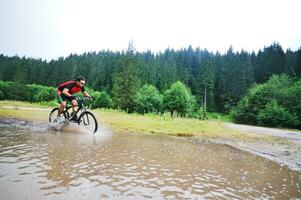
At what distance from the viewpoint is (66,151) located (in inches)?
266

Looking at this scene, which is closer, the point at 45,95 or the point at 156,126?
the point at 156,126

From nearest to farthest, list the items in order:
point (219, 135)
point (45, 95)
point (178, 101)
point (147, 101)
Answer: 1. point (219, 135)
2. point (147, 101)
3. point (178, 101)
4. point (45, 95)

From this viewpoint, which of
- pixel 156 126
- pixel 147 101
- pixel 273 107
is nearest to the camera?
pixel 156 126

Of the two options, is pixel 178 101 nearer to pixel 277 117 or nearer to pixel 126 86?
pixel 126 86

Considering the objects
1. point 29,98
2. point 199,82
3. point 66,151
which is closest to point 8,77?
point 29,98

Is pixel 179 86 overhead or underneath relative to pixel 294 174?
overhead

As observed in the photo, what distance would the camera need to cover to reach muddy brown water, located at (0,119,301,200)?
4.17 m

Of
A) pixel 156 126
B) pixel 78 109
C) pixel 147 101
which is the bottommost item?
pixel 156 126

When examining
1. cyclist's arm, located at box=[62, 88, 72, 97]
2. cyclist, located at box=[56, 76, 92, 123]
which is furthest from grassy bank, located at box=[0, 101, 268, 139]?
cyclist's arm, located at box=[62, 88, 72, 97]

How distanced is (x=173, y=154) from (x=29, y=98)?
83.2 metres

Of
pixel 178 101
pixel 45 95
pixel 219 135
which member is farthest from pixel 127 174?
pixel 45 95

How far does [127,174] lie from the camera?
5.29 m

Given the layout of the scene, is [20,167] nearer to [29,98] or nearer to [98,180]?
[98,180]

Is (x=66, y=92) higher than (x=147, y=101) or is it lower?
lower
